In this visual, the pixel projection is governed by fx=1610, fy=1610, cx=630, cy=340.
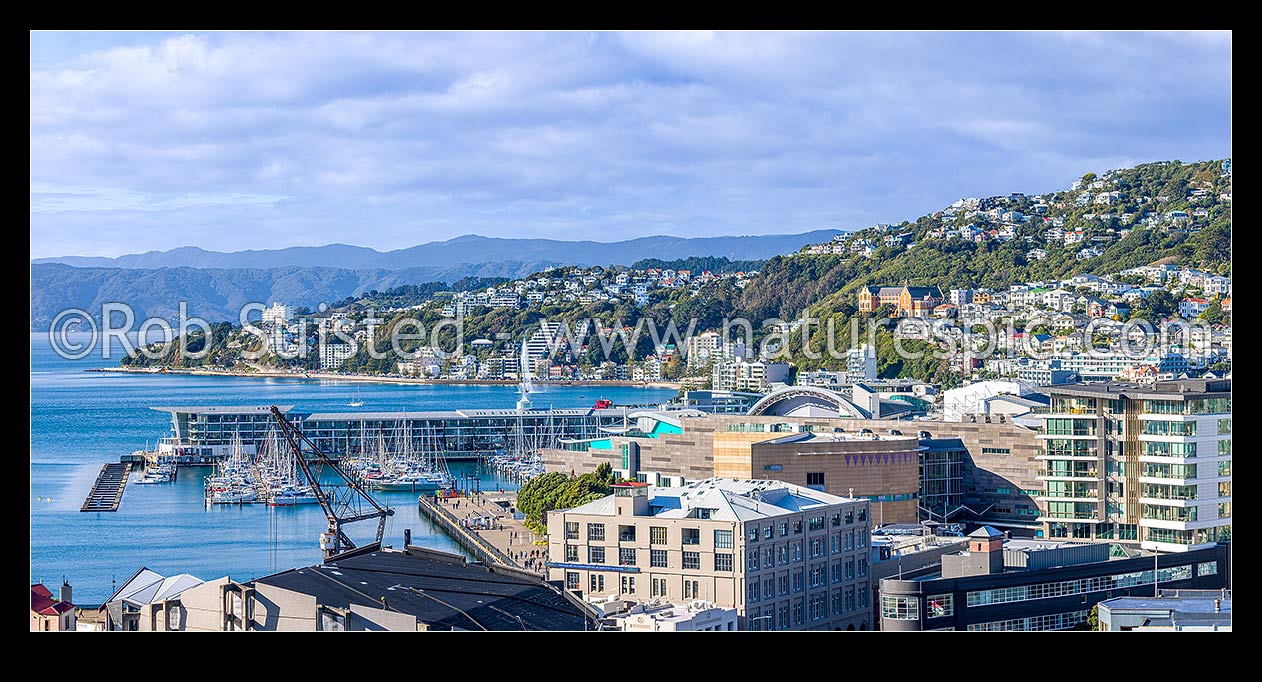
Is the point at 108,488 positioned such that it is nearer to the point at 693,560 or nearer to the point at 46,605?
the point at 46,605

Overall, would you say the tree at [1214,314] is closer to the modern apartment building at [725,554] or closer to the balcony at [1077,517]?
the balcony at [1077,517]

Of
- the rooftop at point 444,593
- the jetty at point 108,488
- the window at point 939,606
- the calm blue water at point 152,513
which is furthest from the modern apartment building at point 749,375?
the rooftop at point 444,593

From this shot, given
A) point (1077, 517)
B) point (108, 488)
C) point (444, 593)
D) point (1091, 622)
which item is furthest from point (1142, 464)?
point (108, 488)

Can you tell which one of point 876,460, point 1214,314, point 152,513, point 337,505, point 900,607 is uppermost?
point 1214,314

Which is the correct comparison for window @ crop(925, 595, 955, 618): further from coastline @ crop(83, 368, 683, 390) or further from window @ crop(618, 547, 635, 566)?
coastline @ crop(83, 368, 683, 390)

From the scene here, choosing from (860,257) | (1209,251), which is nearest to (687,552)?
(1209,251)

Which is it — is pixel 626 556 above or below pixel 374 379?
below

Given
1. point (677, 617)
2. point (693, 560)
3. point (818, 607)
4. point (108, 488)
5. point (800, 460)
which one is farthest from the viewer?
point (108, 488)

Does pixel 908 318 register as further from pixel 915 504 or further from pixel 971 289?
pixel 915 504
